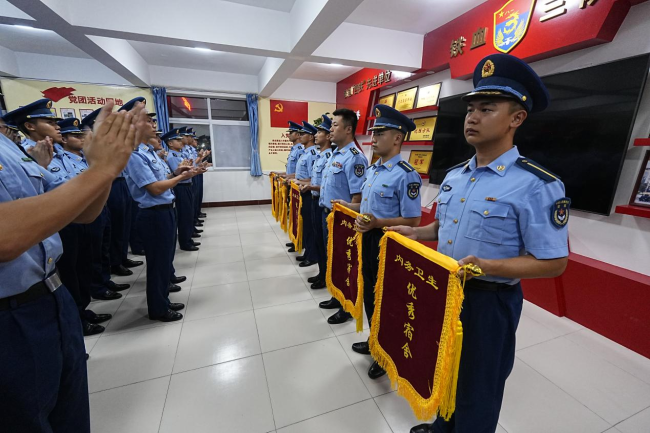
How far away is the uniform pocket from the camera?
104 cm

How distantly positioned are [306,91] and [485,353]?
7.28 metres

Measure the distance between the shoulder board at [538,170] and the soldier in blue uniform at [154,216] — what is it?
2216mm

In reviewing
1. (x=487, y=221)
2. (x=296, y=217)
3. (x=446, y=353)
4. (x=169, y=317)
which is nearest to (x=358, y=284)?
(x=446, y=353)

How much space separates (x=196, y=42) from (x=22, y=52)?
4.62m

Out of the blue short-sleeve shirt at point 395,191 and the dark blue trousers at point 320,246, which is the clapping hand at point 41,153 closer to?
the blue short-sleeve shirt at point 395,191

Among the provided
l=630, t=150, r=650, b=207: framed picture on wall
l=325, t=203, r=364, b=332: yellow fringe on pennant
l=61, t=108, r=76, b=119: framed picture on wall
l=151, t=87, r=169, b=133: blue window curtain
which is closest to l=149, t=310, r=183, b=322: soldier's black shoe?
l=325, t=203, r=364, b=332: yellow fringe on pennant

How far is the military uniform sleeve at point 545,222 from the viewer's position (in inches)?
38.0

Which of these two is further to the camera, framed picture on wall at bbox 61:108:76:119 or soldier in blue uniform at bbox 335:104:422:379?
framed picture on wall at bbox 61:108:76:119

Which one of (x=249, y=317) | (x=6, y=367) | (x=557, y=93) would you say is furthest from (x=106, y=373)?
(x=557, y=93)

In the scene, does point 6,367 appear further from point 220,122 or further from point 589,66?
point 220,122

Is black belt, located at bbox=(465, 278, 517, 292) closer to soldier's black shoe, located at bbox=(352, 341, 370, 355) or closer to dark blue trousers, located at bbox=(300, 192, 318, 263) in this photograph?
soldier's black shoe, located at bbox=(352, 341, 370, 355)

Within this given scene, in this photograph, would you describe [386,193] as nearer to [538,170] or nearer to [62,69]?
[538,170]

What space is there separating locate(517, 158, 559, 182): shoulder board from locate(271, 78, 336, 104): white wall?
692 centimetres

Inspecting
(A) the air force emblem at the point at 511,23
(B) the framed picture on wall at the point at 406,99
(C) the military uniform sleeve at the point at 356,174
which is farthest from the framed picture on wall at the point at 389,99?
(C) the military uniform sleeve at the point at 356,174
